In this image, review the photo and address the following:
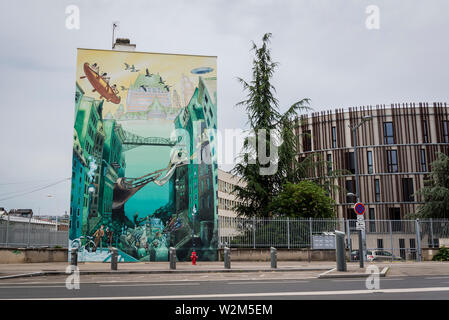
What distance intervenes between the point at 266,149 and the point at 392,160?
27030mm

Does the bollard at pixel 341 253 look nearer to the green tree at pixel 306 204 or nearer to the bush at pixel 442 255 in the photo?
the green tree at pixel 306 204

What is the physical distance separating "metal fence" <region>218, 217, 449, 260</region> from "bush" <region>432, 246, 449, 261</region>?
72cm

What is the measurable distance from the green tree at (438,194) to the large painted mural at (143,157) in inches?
890

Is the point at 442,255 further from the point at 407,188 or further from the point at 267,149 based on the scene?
the point at 407,188

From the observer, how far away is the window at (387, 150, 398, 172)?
Answer: 52794 millimetres

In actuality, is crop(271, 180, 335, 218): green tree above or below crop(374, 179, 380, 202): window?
below

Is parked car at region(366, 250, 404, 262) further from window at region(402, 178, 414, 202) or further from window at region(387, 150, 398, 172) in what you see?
window at region(387, 150, 398, 172)

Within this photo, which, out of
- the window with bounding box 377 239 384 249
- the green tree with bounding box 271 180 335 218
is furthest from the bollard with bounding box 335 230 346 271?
the window with bounding box 377 239 384 249

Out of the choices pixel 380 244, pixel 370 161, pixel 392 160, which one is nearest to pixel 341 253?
pixel 380 244

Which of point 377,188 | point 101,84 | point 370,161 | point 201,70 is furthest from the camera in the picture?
point 370,161

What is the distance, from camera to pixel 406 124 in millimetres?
52375

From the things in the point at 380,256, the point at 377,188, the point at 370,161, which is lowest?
the point at 380,256

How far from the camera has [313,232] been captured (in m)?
25.5

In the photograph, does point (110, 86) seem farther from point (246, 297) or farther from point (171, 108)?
point (246, 297)
